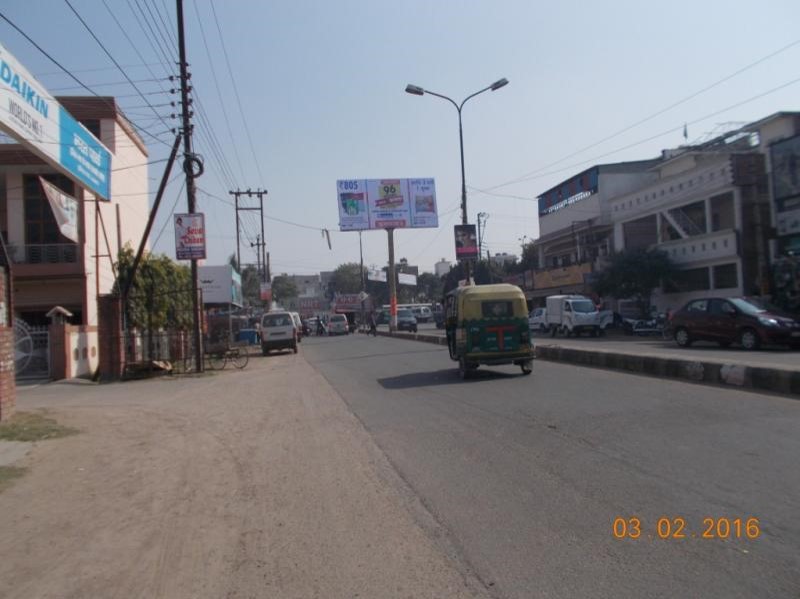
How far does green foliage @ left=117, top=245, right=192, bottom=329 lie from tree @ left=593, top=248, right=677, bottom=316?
23.1 meters

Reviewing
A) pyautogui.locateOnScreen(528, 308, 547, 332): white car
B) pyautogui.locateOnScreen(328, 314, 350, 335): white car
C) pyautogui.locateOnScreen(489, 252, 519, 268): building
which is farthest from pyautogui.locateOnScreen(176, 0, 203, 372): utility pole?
pyautogui.locateOnScreen(489, 252, 519, 268): building

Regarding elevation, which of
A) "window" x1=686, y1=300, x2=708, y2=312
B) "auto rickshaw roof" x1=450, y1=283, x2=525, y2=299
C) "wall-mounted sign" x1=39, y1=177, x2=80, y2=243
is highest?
"wall-mounted sign" x1=39, y1=177, x2=80, y2=243

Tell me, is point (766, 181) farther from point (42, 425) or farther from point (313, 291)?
point (313, 291)

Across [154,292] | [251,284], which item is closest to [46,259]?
[154,292]

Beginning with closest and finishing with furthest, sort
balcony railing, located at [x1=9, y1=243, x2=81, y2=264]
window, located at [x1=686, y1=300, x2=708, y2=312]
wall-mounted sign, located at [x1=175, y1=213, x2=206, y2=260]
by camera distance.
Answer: window, located at [x1=686, y1=300, x2=708, y2=312] < wall-mounted sign, located at [x1=175, y1=213, x2=206, y2=260] < balcony railing, located at [x1=9, y1=243, x2=81, y2=264]

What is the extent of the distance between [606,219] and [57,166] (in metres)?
38.4

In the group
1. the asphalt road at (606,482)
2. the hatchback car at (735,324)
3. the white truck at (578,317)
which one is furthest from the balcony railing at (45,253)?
the white truck at (578,317)

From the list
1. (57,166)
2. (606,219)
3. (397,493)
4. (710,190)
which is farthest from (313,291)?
(397,493)

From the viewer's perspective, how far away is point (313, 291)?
16200 centimetres

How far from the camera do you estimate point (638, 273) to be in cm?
3788

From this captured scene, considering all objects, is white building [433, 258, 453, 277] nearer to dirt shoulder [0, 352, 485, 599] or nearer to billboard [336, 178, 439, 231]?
billboard [336, 178, 439, 231]

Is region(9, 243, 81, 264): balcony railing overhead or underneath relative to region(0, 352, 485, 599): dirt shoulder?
overhead
